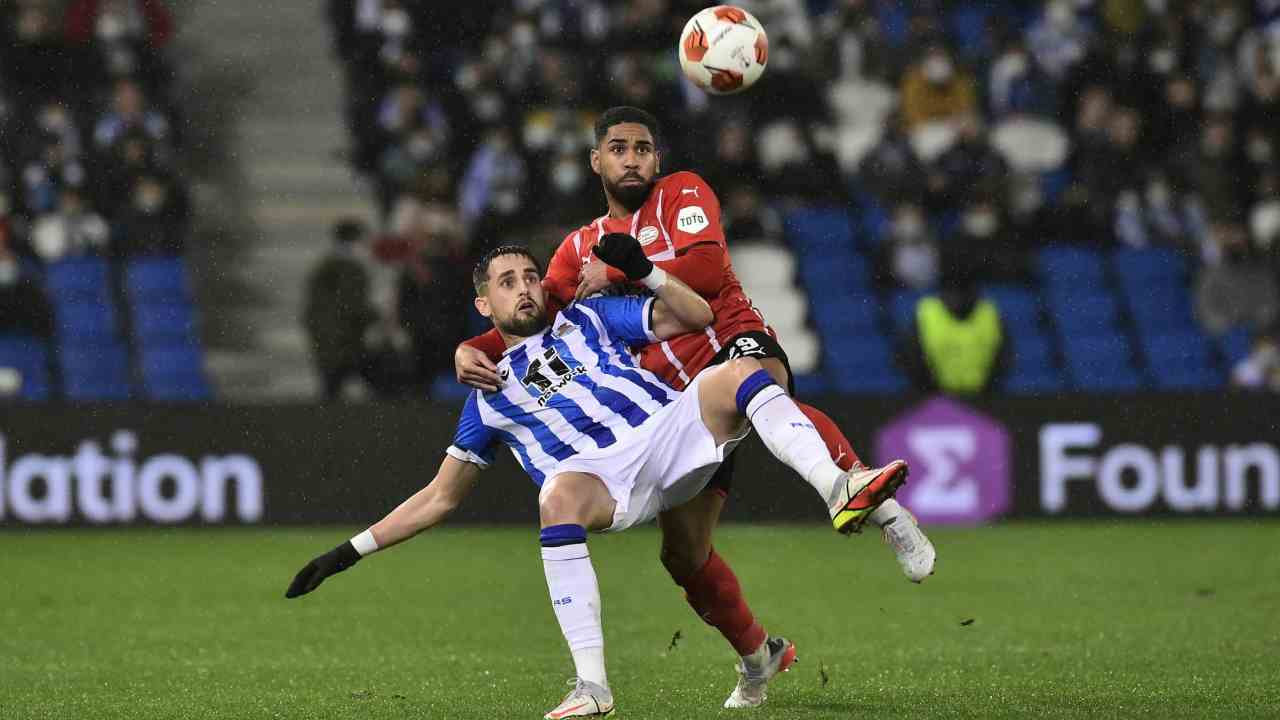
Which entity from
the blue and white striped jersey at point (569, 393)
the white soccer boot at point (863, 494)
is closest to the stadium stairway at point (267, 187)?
the blue and white striped jersey at point (569, 393)

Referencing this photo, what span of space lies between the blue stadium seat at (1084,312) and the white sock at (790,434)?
1044 cm

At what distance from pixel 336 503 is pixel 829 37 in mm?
7265

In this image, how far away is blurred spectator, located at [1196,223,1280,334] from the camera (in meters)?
16.6

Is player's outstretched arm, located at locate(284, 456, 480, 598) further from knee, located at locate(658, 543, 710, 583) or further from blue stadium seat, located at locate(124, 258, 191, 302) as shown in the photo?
blue stadium seat, located at locate(124, 258, 191, 302)

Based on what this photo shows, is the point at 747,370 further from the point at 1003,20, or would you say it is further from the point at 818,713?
the point at 1003,20

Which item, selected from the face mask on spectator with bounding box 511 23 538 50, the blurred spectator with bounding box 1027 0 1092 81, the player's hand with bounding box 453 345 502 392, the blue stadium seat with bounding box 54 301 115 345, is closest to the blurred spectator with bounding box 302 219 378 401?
the blue stadium seat with bounding box 54 301 115 345

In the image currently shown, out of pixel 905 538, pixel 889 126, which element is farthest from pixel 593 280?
pixel 889 126

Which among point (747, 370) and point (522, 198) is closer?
point (747, 370)

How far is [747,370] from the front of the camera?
6.91 meters

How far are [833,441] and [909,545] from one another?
28.1 inches

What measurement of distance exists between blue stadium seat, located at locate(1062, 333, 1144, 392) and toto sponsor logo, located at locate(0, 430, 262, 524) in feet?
22.5

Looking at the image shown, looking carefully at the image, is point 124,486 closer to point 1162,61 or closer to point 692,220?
point 692,220

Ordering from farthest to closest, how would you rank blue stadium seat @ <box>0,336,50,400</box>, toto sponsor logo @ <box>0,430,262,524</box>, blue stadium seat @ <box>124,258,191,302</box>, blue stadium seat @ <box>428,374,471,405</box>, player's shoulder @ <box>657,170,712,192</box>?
1. blue stadium seat @ <box>124,258,191,302</box>
2. blue stadium seat @ <box>0,336,50,400</box>
3. blue stadium seat @ <box>428,374,471,405</box>
4. toto sponsor logo @ <box>0,430,262,524</box>
5. player's shoulder @ <box>657,170,712,192</box>

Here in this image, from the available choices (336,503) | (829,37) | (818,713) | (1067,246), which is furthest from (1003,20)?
(818,713)
